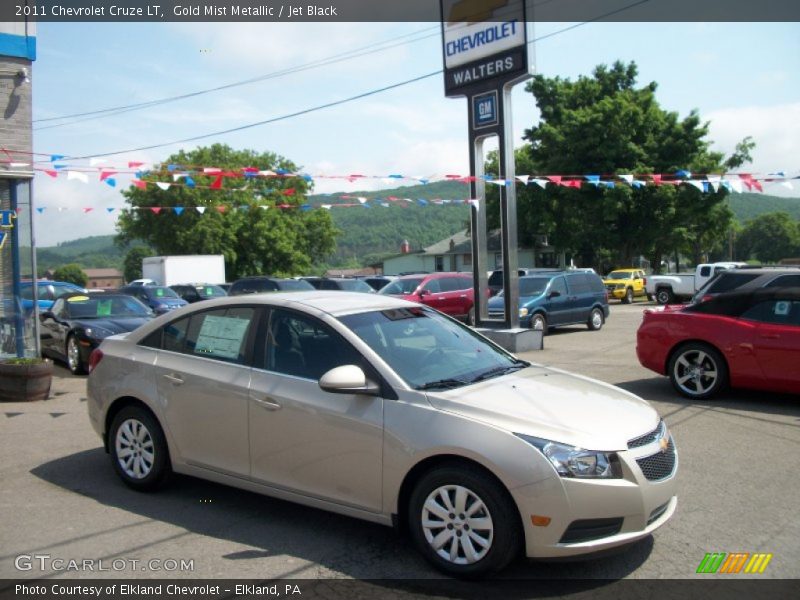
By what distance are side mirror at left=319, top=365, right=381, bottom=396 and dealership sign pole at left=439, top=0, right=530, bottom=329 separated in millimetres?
10749

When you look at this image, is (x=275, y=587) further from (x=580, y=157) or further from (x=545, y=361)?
(x=580, y=157)

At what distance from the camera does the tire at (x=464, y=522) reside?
3.80m

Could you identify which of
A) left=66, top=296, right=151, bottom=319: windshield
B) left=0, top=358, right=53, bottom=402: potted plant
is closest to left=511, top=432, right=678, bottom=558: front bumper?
left=0, top=358, right=53, bottom=402: potted plant

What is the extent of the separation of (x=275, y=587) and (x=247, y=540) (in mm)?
743

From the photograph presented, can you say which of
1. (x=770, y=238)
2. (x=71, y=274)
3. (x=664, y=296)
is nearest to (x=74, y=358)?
(x=664, y=296)

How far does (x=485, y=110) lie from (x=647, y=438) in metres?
12.0

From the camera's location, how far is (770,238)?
356 ft

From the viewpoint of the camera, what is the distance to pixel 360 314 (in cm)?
498

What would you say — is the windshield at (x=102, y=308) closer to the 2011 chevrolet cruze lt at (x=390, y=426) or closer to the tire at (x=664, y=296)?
the 2011 chevrolet cruze lt at (x=390, y=426)

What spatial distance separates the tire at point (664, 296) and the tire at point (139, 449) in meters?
30.7

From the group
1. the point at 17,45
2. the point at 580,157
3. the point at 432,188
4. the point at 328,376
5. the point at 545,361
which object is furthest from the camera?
the point at 432,188

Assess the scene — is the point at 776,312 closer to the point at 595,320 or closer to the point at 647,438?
the point at 647,438

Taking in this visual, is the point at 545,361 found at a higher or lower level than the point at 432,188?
lower

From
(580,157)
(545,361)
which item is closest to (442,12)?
(545,361)
